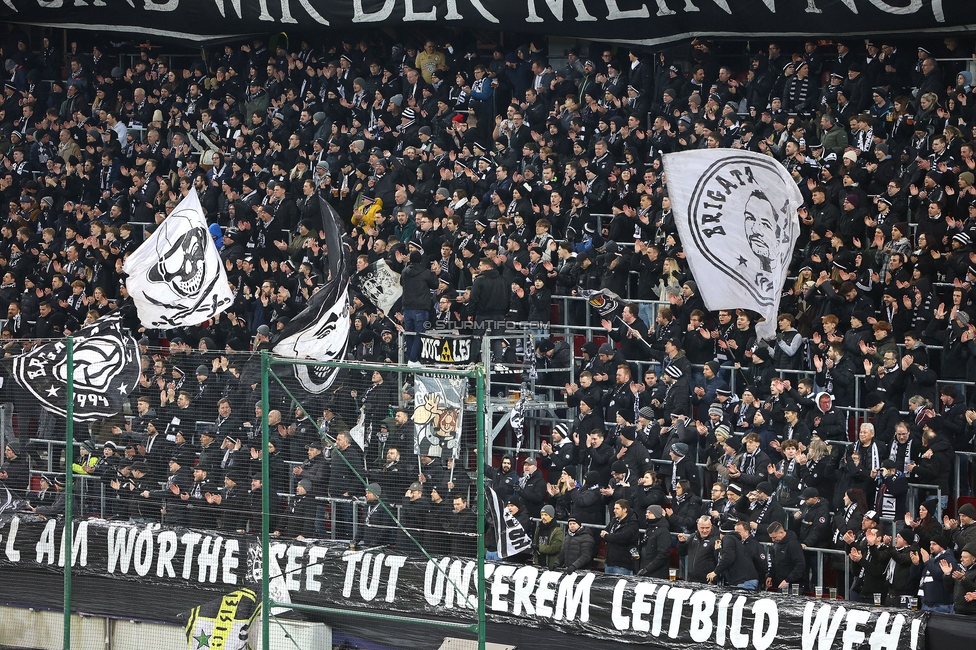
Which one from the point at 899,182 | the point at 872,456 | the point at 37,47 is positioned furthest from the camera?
the point at 37,47

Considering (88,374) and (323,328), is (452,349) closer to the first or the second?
(323,328)

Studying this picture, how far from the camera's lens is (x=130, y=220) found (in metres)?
25.6

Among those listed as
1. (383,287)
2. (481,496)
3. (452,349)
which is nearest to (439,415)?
(481,496)

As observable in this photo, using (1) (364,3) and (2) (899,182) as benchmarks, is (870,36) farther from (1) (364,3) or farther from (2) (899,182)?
(1) (364,3)

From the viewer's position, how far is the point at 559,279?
20.0 m

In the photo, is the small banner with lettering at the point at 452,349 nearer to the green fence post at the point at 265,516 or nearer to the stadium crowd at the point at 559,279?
the stadium crowd at the point at 559,279

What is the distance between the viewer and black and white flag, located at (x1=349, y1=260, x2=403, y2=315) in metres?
20.9

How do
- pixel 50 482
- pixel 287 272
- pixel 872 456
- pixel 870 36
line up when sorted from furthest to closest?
pixel 287 272 → pixel 870 36 → pixel 872 456 → pixel 50 482

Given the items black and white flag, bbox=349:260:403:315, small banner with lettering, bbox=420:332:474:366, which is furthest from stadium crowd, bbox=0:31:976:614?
small banner with lettering, bbox=420:332:474:366

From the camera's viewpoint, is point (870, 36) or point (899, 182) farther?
point (870, 36)

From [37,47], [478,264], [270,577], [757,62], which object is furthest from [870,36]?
[37,47]

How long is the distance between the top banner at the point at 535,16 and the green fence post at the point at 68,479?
11.8 m

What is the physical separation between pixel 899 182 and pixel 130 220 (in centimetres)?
1357

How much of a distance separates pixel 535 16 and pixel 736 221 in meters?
7.84
